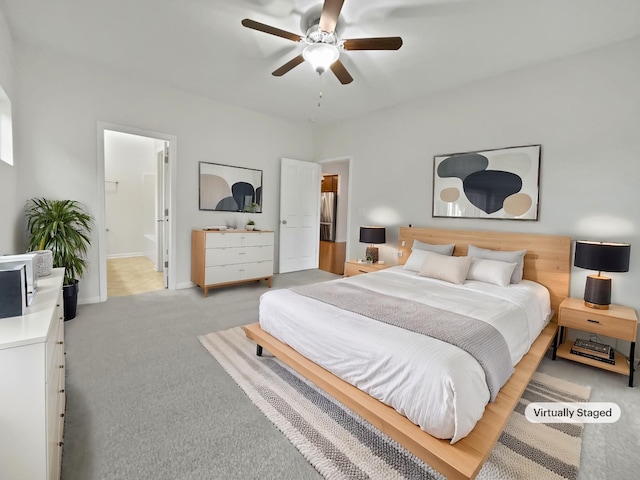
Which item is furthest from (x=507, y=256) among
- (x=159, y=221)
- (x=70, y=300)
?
(x=159, y=221)

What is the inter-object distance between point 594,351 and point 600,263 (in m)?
0.75

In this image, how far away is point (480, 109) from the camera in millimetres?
3605

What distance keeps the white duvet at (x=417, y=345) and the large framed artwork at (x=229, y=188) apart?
276cm

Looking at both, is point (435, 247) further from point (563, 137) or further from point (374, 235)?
point (563, 137)

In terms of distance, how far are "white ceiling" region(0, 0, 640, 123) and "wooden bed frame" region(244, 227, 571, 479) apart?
72.8 inches

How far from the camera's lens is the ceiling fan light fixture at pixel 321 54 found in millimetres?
2393

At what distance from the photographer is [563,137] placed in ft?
9.94

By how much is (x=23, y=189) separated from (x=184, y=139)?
1901 mm

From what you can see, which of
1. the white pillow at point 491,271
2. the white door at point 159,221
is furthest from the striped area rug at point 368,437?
the white door at point 159,221

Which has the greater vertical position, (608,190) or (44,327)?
(608,190)

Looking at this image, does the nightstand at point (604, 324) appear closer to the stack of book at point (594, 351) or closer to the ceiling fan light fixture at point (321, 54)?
the stack of book at point (594, 351)

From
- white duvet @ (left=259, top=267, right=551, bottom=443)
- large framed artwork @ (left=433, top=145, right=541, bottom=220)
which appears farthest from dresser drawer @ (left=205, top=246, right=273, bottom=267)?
large framed artwork @ (left=433, top=145, right=541, bottom=220)

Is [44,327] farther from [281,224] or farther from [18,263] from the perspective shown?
[281,224]

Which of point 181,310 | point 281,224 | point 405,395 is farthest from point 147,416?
point 281,224
